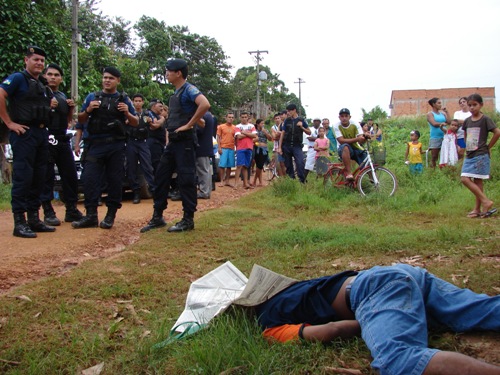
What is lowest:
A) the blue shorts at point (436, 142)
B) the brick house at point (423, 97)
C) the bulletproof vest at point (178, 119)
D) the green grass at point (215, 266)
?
the green grass at point (215, 266)

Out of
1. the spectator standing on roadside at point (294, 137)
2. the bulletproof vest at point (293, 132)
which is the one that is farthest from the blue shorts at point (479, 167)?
the bulletproof vest at point (293, 132)

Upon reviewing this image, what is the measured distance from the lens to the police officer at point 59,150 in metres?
6.12

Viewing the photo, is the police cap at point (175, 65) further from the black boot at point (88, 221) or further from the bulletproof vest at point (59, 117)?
the black boot at point (88, 221)

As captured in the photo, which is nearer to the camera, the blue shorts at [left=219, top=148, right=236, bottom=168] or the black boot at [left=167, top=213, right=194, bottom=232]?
the black boot at [left=167, top=213, right=194, bottom=232]

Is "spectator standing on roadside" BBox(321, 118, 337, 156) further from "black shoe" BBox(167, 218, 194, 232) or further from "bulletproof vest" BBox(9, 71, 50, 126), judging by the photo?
"bulletproof vest" BBox(9, 71, 50, 126)

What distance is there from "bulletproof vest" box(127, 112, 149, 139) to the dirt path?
192 centimetres

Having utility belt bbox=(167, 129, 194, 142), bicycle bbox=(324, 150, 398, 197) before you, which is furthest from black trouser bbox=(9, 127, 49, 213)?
bicycle bbox=(324, 150, 398, 197)

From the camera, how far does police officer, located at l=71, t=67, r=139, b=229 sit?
6.03 m

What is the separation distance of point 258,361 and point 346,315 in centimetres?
56

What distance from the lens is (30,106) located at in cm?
548

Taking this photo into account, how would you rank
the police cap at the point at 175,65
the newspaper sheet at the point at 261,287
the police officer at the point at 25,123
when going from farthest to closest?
1. the police cap at the point at 175,65
2. the police officer at the point at 25,123
3. the newspaper sheet at the point at 261,287

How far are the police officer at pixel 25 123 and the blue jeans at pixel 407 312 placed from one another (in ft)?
14.4

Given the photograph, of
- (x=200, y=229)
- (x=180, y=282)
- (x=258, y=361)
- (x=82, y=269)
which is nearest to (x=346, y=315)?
(x=258, y=361)

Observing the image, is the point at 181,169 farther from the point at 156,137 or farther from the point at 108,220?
the point at 156,137
